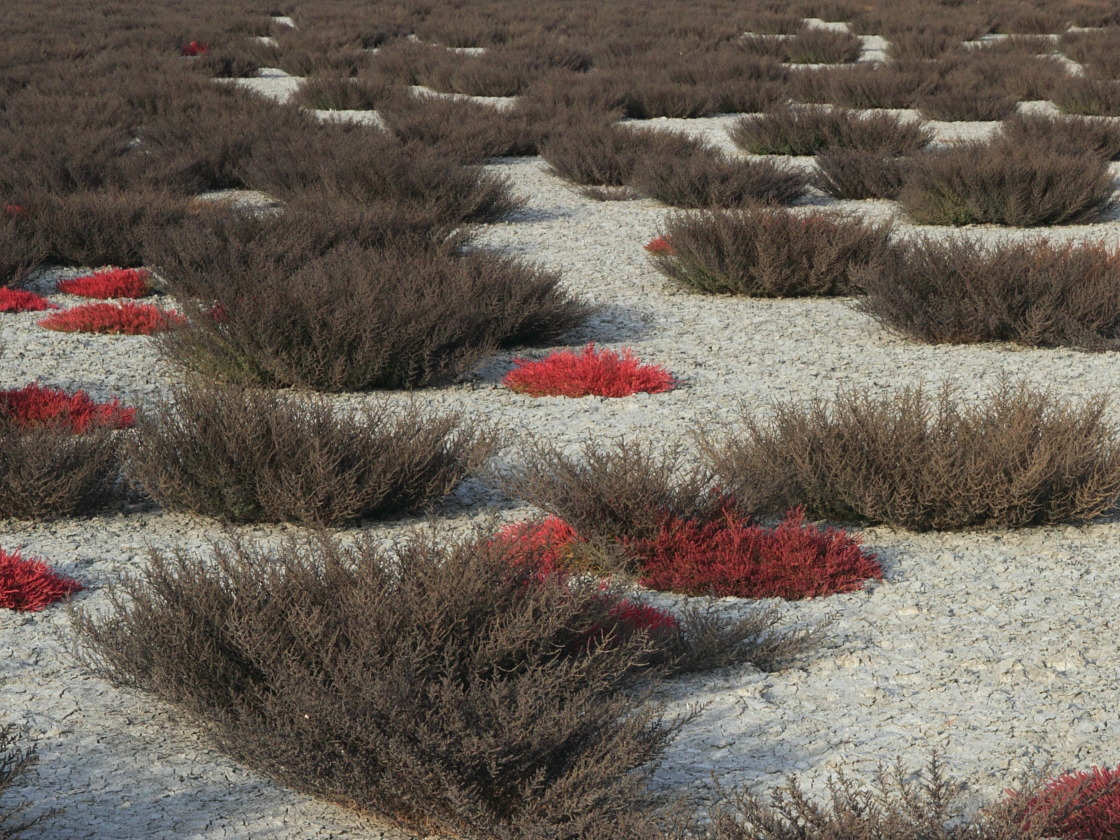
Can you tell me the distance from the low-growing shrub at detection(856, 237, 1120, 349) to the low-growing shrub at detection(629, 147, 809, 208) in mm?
3273

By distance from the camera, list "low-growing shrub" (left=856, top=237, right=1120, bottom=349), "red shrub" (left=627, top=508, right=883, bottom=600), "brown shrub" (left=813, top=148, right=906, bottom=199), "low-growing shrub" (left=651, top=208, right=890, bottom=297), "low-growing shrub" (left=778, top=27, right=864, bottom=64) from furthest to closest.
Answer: "low-growing shrub" (left=778, top=27, right=864, bottom=64)
"brown shrub" (left=813, top=148, right=906, bottom=199)
"low-growing shrub" (left=651, top=208, right=890, bottom=297)
"low-growing shrub" (left=856, top=237, right=1120, bottom=349)
"red shrub" (left=627, top=508, right=883, bottom=600)

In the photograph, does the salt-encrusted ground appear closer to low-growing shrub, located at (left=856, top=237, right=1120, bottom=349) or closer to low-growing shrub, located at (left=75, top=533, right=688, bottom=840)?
low-growing shrub, located at (left=75, top=533, right=688, bottom=840)

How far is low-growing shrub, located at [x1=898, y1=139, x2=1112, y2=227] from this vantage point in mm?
10141

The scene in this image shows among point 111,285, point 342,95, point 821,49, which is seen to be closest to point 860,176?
point 111,285

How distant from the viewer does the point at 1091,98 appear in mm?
15805

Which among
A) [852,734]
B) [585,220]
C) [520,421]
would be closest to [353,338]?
[520,421]

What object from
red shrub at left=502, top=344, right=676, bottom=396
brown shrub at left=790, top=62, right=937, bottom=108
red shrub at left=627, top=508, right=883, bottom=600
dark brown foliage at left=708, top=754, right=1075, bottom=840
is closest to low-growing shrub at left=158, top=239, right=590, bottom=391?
red shrub at left=502, top=344, right=676, bottom=396

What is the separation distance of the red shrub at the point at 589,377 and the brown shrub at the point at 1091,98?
1182cm

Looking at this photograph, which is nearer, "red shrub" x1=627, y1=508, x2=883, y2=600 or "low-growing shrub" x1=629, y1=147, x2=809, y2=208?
"red shrub" x1=627, y1=508, x2=883, y2=600

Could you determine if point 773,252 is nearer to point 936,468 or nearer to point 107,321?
point 936,468

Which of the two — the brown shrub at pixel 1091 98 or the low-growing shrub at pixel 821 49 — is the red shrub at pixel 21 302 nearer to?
the brown shrub at pixel 1091 98

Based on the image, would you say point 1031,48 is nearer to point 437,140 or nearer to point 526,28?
point 526,28

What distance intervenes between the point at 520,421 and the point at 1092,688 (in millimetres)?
3134

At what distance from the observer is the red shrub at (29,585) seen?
3.94 m
